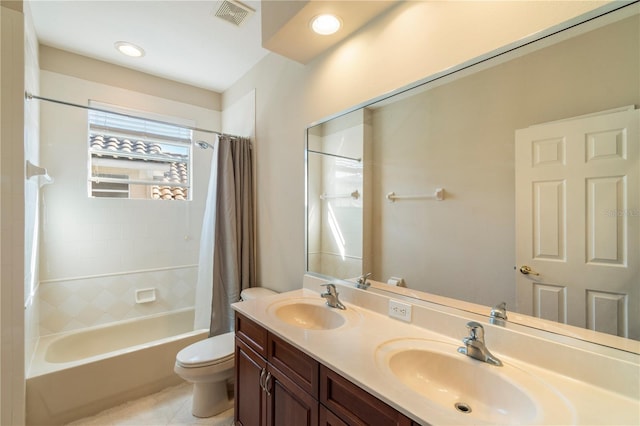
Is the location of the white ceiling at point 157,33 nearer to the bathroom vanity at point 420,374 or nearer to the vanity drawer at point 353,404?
the bathroom vanity at point 420,374

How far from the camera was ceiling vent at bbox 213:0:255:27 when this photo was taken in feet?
5.98

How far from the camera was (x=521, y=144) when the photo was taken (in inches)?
40.2

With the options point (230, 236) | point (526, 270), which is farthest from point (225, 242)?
point (526, 270)

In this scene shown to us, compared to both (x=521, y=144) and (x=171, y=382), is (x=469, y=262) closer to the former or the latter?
(x=521, y=144)

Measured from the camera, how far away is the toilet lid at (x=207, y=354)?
5.61ft

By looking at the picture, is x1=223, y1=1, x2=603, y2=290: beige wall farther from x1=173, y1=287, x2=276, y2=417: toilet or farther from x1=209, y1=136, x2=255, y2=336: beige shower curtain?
x1=173, y1=287, x2=276, y2=417: toilet

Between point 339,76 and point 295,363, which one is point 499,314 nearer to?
point 295,363

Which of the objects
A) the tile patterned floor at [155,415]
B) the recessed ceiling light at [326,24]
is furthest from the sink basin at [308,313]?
the recessed ceiling light at [326,24]

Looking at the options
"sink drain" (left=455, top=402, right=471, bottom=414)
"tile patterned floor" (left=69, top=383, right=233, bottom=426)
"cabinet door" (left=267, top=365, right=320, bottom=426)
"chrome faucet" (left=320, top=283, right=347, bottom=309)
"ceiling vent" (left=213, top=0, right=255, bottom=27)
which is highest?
"ceiling vent" (left=213, top=0, right=255, bottom=27)

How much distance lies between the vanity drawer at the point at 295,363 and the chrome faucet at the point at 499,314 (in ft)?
2.26

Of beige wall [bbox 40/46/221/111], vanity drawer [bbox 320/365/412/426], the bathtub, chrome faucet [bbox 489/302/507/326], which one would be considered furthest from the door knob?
beige wall [bbox 40/46/221/111]

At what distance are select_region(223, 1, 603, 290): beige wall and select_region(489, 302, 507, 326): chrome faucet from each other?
1.02m

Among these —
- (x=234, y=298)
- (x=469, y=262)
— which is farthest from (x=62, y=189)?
(x=469, y=262)

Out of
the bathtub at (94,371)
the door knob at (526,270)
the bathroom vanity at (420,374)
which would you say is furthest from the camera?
the bathtub at (94,371)
